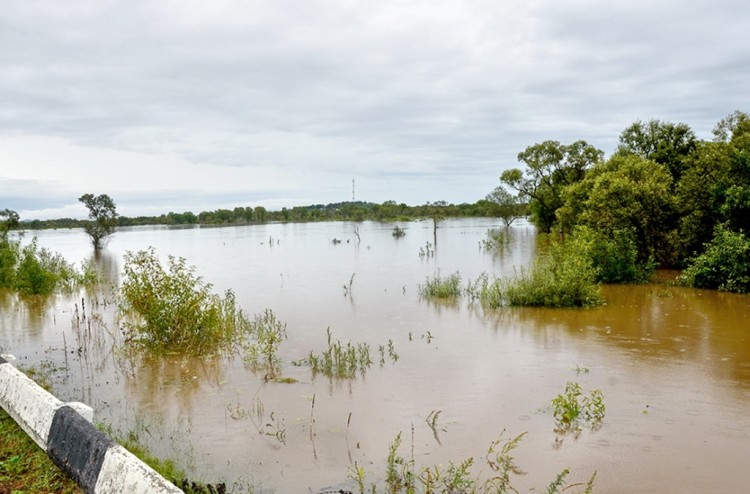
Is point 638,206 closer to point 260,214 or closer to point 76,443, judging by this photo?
point 76,443

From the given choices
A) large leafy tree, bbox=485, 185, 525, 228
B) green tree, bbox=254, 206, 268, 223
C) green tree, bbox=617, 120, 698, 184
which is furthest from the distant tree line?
green tree, bbox=617, 120, 698, 184

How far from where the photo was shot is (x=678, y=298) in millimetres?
14852

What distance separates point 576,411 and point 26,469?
19.6 feet

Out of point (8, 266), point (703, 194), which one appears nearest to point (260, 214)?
point (8, 266)

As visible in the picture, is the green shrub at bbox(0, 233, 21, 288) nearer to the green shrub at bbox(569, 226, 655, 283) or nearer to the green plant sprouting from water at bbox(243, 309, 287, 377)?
the green plant sprouting from water at bbox(243, 309, 287, 377)

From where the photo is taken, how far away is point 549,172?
38.4m

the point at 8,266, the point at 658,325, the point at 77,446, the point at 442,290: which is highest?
the point at 8,266

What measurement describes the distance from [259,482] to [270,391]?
2889mm

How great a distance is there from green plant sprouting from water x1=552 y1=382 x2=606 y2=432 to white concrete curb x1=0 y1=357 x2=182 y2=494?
15.6 ft

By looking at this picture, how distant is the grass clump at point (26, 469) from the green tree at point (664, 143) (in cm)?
2083

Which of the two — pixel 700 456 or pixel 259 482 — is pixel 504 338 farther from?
pixel 259 482

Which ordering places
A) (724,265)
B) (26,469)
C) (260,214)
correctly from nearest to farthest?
(26,469), (724,265), (260,214)

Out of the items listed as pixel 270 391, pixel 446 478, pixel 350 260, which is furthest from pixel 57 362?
pixel 350 260

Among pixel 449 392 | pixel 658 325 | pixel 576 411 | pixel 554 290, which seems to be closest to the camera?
pixel 576 411
